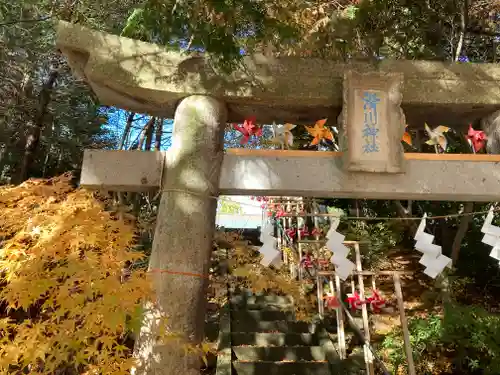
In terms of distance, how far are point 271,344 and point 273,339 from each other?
0.08 m

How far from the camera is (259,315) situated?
279 inches

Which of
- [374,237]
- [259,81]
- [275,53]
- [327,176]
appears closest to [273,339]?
[327,176]

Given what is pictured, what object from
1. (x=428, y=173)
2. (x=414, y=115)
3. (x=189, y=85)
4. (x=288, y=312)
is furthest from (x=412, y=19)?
(x=288, y=312)

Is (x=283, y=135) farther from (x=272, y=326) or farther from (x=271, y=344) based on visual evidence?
(x=272, y=326)

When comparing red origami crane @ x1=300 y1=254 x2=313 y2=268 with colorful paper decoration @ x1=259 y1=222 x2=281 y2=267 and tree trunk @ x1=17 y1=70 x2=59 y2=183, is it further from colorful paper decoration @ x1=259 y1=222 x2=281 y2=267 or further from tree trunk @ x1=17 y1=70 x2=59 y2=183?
tree trunk @ x1=17 y1=70 x2=59 y2=183

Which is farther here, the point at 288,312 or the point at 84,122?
the point at 84,122

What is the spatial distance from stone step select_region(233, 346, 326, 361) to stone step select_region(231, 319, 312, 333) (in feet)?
2.11

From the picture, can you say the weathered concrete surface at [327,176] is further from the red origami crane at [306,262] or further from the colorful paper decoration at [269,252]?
the red origami crane at [306,262]

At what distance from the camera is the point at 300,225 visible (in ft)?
30.5

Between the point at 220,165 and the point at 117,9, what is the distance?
592 cm

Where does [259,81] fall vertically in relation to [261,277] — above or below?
above

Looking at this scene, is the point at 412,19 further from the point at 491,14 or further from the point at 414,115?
the point at 414,115

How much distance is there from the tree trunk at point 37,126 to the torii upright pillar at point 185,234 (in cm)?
704

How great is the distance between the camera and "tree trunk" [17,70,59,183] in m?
9.46
